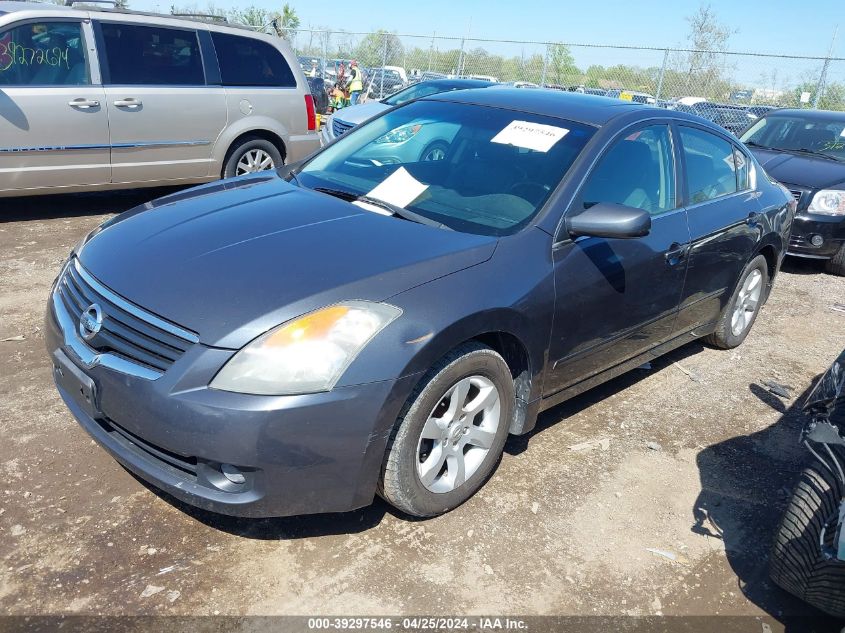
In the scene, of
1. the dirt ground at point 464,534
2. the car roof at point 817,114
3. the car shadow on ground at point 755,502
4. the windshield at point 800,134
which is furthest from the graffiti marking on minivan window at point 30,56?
the car roof at point 817,114

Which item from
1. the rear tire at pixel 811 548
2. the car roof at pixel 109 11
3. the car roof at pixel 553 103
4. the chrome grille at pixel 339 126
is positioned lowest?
the rear tire at pixel 811 548

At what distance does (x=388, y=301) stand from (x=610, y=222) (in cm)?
111

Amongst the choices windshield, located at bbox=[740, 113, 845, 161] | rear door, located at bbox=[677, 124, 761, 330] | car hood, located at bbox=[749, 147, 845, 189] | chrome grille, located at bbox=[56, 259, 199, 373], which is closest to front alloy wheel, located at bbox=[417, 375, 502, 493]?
chrome grille, located at bbox=[56, 259, 199, 373]

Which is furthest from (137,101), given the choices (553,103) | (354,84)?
(354,84)

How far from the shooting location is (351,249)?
2836 mm

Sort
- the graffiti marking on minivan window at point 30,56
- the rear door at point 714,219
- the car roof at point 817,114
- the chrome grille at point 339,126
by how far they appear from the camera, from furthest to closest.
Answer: the chrome grille at point 339,126
the car roof at point 817,114
the graffiti marking on minivan window at point 30,56
the rear door at point 714,219

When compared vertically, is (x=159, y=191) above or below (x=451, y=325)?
below

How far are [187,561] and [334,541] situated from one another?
55 cm

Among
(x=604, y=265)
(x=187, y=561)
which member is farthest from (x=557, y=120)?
(x=187, y=561)

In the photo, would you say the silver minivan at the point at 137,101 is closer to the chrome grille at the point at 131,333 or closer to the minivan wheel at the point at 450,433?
the chrome grille at the point at 131,333

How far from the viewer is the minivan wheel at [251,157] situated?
7.63 metres

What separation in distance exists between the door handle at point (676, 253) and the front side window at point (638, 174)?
20 centimetres

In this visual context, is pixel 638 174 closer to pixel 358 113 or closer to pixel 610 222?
pixel 610 222

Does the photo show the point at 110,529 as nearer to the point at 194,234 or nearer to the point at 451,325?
the point at 194,234
